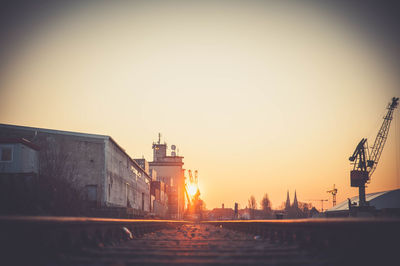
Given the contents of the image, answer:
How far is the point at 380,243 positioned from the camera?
3.28 m

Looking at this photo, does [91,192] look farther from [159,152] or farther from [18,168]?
[159,152]

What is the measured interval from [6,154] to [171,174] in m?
64.9

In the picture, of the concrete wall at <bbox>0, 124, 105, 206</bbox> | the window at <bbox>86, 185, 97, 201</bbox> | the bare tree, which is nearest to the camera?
the bare tree

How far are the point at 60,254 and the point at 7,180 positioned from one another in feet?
72.4

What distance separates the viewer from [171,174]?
8794 centimetres

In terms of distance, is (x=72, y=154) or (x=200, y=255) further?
(x=72, y=154)

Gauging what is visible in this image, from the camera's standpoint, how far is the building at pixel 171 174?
83.8 meters

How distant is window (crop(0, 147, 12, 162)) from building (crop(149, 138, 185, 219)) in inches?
2343

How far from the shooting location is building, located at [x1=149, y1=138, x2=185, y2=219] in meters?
83.8

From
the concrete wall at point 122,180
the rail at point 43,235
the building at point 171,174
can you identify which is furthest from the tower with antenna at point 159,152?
the rail at point 43,235

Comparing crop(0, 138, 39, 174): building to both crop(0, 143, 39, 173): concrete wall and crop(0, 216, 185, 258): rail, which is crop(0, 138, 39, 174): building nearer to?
crop(0, 143, 39, 173): concrete wall

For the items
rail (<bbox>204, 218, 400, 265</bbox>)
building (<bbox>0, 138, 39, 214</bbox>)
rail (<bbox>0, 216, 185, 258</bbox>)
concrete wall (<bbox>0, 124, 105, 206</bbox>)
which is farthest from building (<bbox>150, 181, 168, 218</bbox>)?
rail (<bbox>204, 218, 400, 265</bbox>)

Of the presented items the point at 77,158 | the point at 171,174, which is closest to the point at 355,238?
the point at 77,158

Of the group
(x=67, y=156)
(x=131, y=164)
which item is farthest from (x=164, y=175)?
(x=67, y=156)
